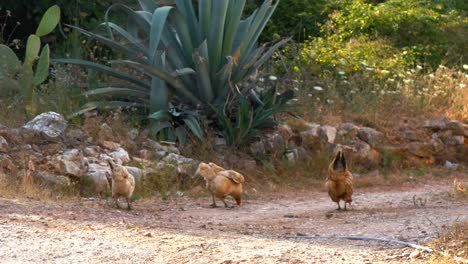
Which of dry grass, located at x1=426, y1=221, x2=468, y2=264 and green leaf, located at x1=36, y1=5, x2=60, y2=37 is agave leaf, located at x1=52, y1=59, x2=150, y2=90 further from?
dry grass, located at x1=426, y1=221, x2=468, y2=264

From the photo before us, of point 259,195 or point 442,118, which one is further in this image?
point 442,118

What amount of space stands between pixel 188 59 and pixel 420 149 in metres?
3.70

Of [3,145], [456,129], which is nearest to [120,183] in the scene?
[3,145]

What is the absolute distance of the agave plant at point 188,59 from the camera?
13289mm

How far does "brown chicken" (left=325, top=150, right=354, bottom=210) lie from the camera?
10.2 m

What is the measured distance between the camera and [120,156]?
40.0 feet

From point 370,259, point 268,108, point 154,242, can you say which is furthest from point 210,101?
point 370,259

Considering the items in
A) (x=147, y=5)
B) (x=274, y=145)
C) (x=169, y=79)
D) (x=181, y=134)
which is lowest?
(x=274, y=145)

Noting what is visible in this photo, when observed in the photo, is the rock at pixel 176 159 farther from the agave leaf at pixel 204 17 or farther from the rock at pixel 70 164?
the agave leaf at pixel 204 17

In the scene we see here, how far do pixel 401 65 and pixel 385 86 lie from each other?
1.51 metres

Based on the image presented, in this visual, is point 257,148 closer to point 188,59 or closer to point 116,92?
point 188,59

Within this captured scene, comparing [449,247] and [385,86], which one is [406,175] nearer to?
[385,86]

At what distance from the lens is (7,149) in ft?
38.8

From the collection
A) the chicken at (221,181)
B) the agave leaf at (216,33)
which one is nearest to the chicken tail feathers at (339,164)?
the chicken at (221,181)
